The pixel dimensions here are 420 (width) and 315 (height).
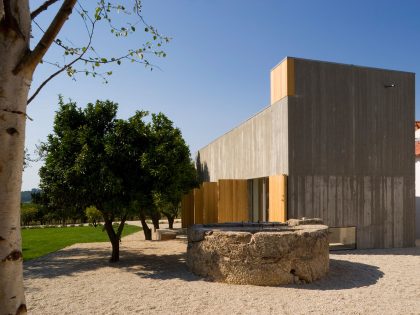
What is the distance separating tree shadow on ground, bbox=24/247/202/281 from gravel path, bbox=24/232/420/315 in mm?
28

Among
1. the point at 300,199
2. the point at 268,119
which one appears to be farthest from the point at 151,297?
the point at 268,119

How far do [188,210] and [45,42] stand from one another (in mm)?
21784

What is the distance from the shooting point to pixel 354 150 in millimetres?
15383

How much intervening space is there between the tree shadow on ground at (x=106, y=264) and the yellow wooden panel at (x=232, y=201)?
3.69 meters

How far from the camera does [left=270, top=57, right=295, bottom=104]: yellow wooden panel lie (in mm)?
14375

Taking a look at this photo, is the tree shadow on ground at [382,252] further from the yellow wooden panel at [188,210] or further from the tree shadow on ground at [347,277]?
the yellow wooden panel at [188,210]

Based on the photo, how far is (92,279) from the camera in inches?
389

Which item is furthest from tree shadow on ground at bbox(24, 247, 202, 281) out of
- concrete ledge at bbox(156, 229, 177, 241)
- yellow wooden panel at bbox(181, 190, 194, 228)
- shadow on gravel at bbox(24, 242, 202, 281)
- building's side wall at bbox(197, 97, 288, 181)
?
yellow wooden panel at bbox(181, 190, 194, 228)

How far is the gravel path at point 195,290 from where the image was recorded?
730 cm

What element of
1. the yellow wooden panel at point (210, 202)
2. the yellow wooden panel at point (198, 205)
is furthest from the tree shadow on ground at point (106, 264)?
the yellow wooden panel at point (198, 205)

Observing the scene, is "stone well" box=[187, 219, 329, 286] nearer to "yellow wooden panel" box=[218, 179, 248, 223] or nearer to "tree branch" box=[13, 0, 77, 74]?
"tree branch" box=[13, 0, 77, 74]

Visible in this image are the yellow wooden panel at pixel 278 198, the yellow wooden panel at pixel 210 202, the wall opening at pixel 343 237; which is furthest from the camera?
the yellow wooden panel at pixel 210 202

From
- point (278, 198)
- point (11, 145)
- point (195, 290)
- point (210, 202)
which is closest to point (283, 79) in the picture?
point (278, 198)

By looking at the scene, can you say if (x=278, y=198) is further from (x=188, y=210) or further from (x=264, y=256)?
(x=188, y=210)
